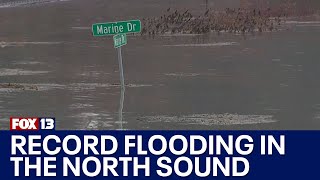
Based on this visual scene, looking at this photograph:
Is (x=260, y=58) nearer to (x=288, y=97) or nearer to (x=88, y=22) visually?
(x=288, y=97)

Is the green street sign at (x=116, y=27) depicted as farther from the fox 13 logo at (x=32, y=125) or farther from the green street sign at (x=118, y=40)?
the fox 13 logo at (x=32, y=125)

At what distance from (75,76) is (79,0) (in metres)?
57.6

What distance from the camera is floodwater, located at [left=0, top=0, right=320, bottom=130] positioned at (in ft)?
Answer: 56.3

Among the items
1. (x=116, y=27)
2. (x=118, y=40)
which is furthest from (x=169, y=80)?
(x=116, y=27)

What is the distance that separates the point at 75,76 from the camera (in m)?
24.8

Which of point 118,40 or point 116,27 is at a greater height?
point 116,27

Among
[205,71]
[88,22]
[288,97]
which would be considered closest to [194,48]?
[205,71]

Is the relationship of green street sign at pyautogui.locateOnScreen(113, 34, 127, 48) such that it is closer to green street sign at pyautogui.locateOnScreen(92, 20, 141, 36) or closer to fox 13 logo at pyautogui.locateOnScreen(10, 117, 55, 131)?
green street sign at pyautogui.locateOnScreen(92, 20, 141, 36)

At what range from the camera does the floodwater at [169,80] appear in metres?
17.2

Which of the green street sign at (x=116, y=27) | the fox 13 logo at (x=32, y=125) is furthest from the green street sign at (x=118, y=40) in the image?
the fox 13 logo at (x=32, y=125)

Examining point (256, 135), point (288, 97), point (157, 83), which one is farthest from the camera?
point (157, 83)

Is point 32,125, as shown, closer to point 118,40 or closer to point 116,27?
point 116,27

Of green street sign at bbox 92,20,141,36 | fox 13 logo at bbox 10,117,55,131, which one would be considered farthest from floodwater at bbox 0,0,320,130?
fox 13 logo at bbox 10,117,55,131

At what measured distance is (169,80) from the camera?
23375 millimetres
